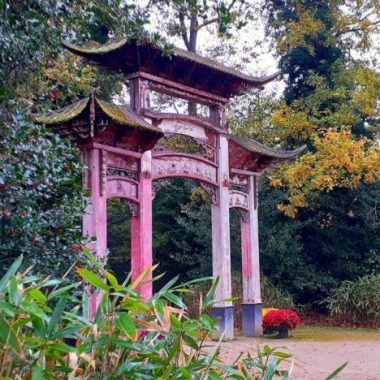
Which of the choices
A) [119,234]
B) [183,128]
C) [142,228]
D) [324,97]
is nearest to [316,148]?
[324,97]

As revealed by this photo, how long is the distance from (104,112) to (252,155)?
409cm

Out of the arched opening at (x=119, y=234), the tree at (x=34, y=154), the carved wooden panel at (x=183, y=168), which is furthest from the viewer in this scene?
the arched opening at (x=119, y=234)

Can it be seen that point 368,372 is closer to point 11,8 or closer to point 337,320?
point 11,8

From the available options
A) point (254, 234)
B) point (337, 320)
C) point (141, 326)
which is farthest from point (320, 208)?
point (141, 326)

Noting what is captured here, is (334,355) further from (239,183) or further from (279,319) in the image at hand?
(239,183)

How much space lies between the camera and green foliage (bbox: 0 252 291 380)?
1.24 m

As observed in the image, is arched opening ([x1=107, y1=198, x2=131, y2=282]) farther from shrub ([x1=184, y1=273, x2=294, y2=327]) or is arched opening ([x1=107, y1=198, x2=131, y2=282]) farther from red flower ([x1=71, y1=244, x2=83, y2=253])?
red flower ([x1=71, y1=244, x2=83, y2=253])

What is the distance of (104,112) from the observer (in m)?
7.38

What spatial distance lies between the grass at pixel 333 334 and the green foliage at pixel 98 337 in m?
9.06

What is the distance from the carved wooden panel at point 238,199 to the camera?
1051cm

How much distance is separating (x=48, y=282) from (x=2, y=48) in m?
3.02

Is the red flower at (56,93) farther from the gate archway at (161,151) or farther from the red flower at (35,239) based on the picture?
the gate archway at (161,151)

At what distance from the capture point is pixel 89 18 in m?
4.55

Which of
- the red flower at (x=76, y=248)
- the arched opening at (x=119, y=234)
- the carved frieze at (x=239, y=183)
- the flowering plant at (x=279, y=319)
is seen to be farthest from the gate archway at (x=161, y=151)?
the arched opening at (x=119, y=234)
